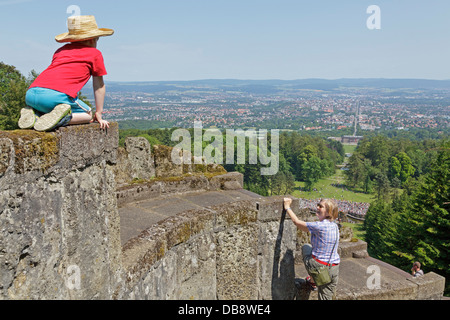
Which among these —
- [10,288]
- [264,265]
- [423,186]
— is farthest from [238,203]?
[423,186]

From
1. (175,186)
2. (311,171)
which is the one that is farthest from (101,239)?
(311,171)

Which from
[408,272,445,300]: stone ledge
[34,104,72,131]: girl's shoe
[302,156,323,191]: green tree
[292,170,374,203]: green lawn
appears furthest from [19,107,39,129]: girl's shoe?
[302,156,323,191]: green tree

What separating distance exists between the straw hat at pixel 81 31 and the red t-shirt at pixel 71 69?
0.11 meters

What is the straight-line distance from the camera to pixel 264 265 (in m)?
6.36

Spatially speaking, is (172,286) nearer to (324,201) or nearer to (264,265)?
(264,265)

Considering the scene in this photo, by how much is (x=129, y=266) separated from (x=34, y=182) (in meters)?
1.62

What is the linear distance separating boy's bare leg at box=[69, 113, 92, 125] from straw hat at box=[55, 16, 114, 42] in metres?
0.82

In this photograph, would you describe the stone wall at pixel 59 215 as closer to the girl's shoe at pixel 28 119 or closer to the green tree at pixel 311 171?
the girl's shoe at pixel 28 119

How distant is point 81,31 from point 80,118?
0.96m

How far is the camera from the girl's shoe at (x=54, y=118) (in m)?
3.21

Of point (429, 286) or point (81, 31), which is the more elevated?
point (81, 31)

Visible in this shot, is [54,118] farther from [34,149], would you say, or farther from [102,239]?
[102,239]

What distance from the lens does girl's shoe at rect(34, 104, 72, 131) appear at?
3211mm

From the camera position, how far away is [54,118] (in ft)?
10.9
